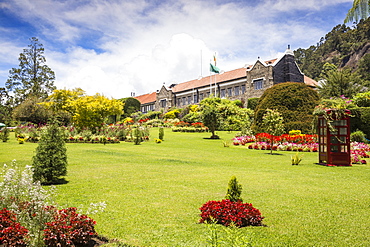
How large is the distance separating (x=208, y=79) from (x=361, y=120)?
4061 centimetres

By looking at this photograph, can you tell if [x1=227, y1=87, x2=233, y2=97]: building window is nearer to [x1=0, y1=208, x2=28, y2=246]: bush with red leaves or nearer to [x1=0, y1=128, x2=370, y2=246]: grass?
[x1=0, y1=128, x2=370, y2=246]: grass

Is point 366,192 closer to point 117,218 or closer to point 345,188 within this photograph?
point 345,188

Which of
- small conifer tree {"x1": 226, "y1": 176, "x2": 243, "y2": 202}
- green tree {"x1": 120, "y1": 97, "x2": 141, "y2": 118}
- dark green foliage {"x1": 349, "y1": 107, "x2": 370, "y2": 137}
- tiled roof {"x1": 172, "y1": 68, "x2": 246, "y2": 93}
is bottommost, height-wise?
small conifer tree {"x1": 226, "y1": 176, "x2": 243, "y2": 202}

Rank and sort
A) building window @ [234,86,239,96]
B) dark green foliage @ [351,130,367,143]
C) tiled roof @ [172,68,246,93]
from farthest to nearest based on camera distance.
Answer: tiled roof @ [172,68,246,93], building window @ [234,86,239,96], dark green foliage @ [351,130,367,143]

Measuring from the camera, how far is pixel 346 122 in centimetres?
1240

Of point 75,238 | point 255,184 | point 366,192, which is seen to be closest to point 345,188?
point 366,192

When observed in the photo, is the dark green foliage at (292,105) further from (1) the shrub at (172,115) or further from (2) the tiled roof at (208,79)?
(2) the tiled roof at (208,79)

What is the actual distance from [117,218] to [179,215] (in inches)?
46.1

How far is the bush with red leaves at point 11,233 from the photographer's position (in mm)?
3752

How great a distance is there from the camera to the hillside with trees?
7391 centimetres

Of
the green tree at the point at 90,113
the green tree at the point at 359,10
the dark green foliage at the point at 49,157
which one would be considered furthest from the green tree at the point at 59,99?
the green tree at the point at 359,10

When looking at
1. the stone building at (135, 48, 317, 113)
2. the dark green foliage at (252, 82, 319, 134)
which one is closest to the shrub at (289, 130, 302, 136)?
the dark green foliage at (252, 82, 319, 134)

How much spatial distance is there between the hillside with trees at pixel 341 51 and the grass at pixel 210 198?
65075 mm

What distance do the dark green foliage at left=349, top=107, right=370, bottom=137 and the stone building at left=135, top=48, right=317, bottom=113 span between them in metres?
22.7
